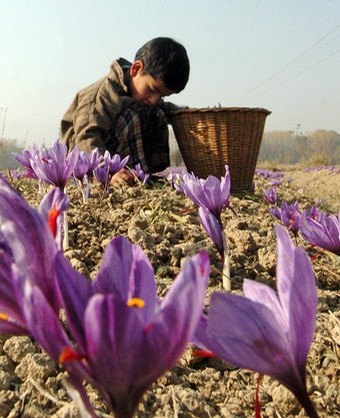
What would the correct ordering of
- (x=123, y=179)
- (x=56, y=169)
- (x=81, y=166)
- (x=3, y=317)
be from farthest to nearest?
(x=123, y=179), (x=81, y=166), (x=56, y=169), (x=3, y=317)

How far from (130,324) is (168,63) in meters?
4.41

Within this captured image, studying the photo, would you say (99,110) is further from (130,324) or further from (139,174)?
(130,324)

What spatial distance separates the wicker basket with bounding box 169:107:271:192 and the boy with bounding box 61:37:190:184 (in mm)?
334

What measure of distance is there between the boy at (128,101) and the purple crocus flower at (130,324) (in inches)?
155

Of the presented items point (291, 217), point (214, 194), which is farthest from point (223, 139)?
point (214, 194)

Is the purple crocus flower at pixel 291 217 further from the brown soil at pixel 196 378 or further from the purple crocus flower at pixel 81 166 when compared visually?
the purple crocus flower at pixel 81 166

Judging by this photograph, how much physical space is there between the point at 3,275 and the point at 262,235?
1902mm

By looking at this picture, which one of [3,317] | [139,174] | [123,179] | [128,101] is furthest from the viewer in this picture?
[128,101]

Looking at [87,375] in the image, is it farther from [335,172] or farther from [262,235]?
[335,172]

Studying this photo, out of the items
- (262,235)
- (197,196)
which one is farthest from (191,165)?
(197,196)

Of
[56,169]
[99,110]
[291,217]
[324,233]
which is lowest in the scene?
[291,217]

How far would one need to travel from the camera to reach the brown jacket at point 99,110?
14.7ft

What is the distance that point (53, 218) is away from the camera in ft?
1.73

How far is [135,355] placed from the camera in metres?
0.42
